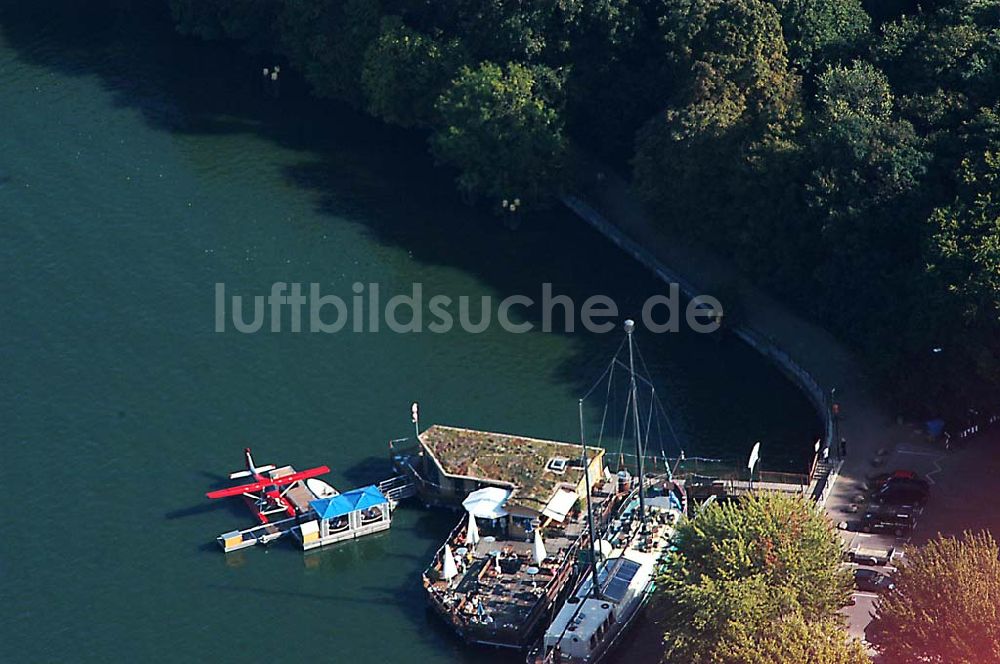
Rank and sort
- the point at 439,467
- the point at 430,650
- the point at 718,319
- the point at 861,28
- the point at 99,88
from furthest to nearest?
the point at 99,88 → the point at 861,28 → the point at 718,319 → the point at 439,467 → the point at 430,650

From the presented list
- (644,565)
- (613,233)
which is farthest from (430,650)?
(613,233)

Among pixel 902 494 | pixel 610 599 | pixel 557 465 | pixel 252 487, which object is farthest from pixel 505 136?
pixel 610 599

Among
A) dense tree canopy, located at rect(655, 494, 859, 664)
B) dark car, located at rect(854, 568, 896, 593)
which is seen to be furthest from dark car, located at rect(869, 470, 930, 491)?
dense tree canopy, located at rect(655, 494, 859, 664)

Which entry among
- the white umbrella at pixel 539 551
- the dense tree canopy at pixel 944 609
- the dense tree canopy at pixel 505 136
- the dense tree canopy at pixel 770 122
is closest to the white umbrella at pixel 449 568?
the white umbrella at pixel 539 551

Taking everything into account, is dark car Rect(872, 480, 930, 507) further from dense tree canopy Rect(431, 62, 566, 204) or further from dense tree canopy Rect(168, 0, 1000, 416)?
dense tree canopy Rect(431, 62, 566, 204)

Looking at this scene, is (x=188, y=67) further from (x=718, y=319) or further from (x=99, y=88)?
(x=718, y=319)
